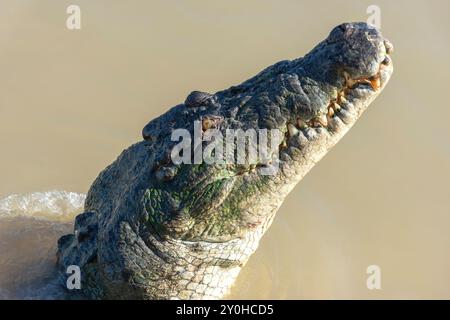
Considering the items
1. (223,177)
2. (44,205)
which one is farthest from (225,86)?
(223,177)

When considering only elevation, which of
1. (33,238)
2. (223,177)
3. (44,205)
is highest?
(44,205)

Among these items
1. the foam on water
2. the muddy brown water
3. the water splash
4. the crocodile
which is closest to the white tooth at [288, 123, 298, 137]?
the crocodile

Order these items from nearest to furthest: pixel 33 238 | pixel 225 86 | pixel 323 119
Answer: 1. pixel 323 119
2. pixel 33 238
3. pixel 225 86

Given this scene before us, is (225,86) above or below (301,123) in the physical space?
above

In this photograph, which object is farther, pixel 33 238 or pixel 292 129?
pixel 33 238

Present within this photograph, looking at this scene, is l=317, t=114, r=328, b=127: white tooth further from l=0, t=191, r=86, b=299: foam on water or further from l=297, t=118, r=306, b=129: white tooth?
l=0, t=191, r=86, b=299: foam on water

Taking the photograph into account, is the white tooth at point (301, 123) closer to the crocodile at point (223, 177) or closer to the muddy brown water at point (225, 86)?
the crocodile at point (223, 177)

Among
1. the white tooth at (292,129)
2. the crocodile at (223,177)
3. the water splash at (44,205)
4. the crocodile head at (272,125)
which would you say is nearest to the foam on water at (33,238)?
the water splash at (44,205)

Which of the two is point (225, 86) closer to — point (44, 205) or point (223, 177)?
point (44, 205)
